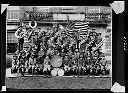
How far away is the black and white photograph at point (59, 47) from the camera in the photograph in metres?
3.20

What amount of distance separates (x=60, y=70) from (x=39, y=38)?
0.42 m

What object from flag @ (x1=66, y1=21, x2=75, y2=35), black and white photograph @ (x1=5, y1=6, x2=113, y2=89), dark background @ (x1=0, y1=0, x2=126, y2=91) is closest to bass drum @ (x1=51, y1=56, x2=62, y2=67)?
black and white photograph @ (x1=5, y1=6, x2=113, y2=89)

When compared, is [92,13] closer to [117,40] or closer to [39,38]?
[117,40]

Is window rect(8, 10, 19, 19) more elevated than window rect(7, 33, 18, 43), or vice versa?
window rect(8, 10, 19, 19)

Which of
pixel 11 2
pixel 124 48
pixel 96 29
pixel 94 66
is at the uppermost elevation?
pixel 11 2

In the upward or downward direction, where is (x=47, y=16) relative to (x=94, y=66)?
upward

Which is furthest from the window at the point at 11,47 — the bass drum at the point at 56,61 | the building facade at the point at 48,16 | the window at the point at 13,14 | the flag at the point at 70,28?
the flag at the point at 70,28

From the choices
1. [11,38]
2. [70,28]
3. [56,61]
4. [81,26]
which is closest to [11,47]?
[11,38]

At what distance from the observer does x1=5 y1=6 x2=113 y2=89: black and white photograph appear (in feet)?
10.5

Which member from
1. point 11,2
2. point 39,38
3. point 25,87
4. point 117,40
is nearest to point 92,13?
point 117,40

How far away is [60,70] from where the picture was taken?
127 inches

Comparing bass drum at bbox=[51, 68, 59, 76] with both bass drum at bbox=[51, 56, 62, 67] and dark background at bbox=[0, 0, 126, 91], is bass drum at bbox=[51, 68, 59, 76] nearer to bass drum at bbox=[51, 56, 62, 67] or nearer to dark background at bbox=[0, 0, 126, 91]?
bass drum at bbox=[51, 56, 62, 67]

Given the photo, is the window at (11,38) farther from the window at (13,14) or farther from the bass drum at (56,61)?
the bass drum at (56,61)

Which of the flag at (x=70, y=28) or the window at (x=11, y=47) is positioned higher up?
the flag at (x=70, y=28)
